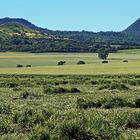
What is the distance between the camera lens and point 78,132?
51.5ft

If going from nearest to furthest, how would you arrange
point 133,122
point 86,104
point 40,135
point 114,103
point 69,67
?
point 40,135 < point 133,122 < point 114,103 < point 86,104 < point 69,67

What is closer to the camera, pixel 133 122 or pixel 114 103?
pixel 133 122

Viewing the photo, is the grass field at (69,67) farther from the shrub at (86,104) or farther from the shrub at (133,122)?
the shrub at (133,122)

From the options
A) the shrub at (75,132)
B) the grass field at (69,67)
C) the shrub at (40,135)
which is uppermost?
the shrub at (40,135)

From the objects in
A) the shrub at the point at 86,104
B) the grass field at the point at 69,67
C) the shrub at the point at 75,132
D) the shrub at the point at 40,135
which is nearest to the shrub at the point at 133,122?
the shrub at the point at 75,132

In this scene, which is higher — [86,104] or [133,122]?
[133,122]

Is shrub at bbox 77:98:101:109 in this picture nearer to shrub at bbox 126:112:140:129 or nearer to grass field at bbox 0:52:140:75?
shrub at bbox 126:112:140:129

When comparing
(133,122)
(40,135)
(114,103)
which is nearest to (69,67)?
(114,103)

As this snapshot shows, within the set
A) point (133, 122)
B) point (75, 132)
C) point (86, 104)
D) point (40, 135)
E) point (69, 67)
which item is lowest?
point (69, 67)

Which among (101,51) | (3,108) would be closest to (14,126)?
(3,108)

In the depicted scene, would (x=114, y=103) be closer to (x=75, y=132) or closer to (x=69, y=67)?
(x=75, y=132)

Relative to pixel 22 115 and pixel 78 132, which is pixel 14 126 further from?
pixel 78 132

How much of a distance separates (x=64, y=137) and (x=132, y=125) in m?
5.18

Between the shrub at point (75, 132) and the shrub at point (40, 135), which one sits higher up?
the shrub at point (40, 135)
